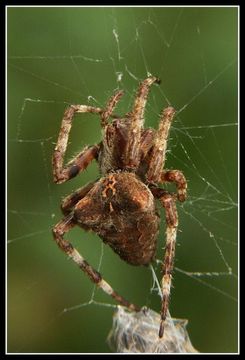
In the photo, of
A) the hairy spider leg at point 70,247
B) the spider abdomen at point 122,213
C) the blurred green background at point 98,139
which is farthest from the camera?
the blurred green background at point 98,139

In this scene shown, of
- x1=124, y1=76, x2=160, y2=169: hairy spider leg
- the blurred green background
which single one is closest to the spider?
x1=124, y1=76, x2=160, y2=169: hairy spider leg

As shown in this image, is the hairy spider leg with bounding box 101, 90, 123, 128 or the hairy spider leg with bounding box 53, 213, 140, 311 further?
the hairy spider leg with bounding box 53, 213, 140, 311

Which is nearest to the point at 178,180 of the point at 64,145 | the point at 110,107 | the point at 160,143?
the point at 160,143

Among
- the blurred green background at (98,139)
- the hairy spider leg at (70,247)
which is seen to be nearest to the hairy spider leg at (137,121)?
the hairy spider leg at (70,247)

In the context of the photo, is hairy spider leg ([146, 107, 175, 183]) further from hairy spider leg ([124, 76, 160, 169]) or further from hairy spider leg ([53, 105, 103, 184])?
hairy spider leg ([53, 105, 103, 184])

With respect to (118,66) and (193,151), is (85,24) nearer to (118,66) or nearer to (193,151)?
(118,66)

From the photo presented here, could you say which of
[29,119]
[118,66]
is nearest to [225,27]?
[118,66]

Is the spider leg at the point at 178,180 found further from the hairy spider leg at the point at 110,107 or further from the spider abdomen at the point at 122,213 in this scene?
the hairy spider leg at the point at 110,107
